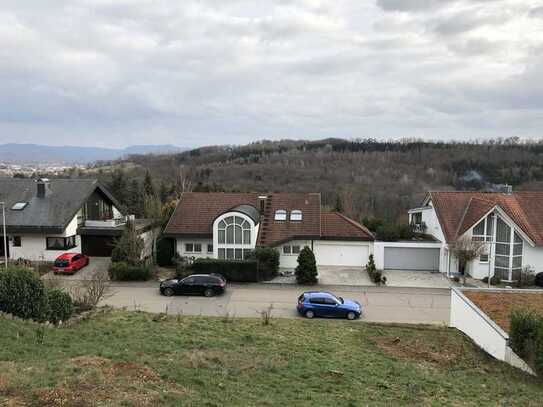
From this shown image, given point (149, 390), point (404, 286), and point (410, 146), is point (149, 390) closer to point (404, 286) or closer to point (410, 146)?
point (404, 286)

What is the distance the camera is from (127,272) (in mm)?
28828

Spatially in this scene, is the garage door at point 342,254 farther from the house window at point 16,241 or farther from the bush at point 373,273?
the house window at point 16,241

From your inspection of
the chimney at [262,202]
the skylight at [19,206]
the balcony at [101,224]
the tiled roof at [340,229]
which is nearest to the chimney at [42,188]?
the skylight at [19,206]

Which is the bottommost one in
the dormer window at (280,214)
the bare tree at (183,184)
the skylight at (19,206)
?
the dormer window at (280,214)

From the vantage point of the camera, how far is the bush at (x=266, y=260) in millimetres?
29656

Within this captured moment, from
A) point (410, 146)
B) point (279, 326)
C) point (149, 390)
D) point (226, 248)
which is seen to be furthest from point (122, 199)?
point (410, 146)

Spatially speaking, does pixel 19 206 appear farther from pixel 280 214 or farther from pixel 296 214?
pixel 296 214

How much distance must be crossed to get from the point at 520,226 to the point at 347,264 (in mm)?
12124

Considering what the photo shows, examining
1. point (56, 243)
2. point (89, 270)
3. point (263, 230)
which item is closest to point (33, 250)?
point (56, 243)

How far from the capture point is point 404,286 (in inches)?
1138

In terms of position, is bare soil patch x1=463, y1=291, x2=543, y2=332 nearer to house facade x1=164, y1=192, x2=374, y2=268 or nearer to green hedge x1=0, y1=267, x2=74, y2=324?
house facade x1=164, y1=192, x2=374, y2=268

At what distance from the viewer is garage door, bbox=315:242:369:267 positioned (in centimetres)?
3366

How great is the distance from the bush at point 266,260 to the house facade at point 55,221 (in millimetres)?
9576

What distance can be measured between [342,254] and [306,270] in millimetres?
5981
